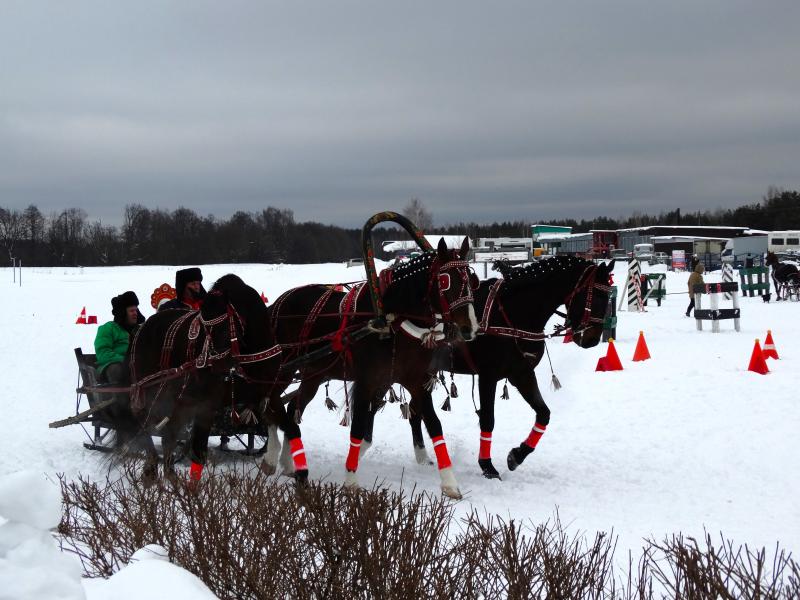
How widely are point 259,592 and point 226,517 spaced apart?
0.60 m

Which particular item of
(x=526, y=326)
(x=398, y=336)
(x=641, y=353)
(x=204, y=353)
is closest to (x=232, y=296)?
(x=204, y=353)

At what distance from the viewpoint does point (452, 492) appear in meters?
7.74

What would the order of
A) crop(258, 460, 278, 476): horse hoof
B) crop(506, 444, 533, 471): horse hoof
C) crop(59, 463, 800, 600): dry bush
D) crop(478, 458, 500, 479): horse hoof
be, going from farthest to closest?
1. crop(506, 444, 533, 471): horse hoof
2. crop(478, 458, 500, 479): horse hoof
3. crop(258, 460, 278, 476): horse hoof
4. crop(59, 463, 800, 600): dry bush

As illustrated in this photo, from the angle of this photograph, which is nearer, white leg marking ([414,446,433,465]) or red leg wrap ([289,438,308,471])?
red leg wrap ([289,438,308,471])

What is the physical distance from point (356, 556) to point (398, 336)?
4276mm

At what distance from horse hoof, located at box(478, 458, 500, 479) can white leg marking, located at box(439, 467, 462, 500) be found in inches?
33.3

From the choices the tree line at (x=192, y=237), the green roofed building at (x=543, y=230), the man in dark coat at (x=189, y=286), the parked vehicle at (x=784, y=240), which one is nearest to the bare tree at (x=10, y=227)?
the tree line at (x=192, y=237)

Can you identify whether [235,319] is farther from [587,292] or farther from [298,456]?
[587,292]

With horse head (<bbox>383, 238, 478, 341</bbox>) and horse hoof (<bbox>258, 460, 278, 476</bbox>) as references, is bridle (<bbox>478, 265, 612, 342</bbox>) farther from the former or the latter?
horse hoof (<bbox>258, 460, 278, 476</bbox>)

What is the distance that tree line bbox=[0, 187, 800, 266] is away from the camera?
9088 centimetres

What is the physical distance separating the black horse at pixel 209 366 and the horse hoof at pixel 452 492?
187 centimetres

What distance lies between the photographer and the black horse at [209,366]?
775 centimetres

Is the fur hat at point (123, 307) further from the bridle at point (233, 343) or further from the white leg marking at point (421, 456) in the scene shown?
the white leg marking at point (421, 456)

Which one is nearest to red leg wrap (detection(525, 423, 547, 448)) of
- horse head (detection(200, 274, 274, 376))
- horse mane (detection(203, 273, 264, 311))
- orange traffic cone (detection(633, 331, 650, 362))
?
horse head (detection(200, 274, 274, 376))
